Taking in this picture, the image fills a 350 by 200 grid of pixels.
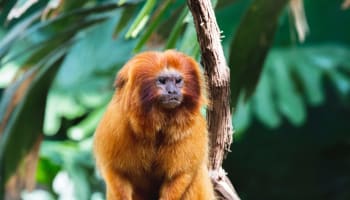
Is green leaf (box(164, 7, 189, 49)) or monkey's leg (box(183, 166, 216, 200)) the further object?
green leaf (box(164, 7, 189, 49))

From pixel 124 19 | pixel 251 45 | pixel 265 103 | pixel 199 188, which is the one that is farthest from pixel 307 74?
A: pixel 199 188

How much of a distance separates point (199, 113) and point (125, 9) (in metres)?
1.06

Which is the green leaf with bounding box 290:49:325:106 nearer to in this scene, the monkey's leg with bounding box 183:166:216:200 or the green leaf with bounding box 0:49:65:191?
the green leaf with bounding box 0:49:65:191

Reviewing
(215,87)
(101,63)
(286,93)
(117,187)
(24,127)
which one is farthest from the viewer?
(286,93)

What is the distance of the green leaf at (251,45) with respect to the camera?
4.21m

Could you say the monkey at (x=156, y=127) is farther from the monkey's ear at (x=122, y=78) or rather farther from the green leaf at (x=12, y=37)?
the green leaf at (x=12, y=37)

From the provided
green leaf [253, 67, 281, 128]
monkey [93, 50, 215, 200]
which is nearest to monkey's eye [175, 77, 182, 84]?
monkey [93, 50, 215, 200]

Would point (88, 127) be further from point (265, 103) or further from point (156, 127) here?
point (156, 127)

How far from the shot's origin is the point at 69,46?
4.61m

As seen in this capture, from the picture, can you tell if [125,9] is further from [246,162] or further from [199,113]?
[246,162]

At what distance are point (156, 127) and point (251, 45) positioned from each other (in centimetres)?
106

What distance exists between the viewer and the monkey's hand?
3.39m

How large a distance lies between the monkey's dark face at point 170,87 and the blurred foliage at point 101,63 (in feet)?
0.69

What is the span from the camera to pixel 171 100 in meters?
3.27
